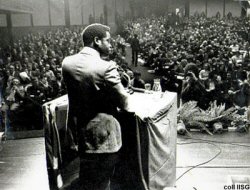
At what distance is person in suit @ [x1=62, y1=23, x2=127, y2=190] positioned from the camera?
6.21 ft

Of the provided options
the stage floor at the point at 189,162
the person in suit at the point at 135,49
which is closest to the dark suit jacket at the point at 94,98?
the stage floor at the point at 189,162

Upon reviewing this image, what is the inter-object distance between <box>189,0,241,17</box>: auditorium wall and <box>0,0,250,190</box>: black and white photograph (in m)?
0.02

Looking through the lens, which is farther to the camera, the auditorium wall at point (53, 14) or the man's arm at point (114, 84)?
the auditorium wall at point (53, 14)

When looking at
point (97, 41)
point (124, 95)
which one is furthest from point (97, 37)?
point (124, 95)

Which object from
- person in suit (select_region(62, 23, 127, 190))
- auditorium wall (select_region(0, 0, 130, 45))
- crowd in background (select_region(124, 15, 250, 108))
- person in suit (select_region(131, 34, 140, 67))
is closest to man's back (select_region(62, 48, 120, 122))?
person in suit (select_region(62, 23, 127, 190))

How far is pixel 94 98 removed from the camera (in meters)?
1.94

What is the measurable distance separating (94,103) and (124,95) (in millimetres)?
193

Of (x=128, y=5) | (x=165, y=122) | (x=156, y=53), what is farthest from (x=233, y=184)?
(x=156, y=53)

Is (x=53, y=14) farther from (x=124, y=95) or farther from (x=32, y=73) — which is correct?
(x=124, y=95)

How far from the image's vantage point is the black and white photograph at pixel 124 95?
202cm

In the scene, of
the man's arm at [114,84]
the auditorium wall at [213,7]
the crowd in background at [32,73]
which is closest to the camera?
the man's arm at [114,84]

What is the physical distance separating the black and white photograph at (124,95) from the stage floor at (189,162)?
0.01 meters

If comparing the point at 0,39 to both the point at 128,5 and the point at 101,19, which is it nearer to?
the point at 101,19

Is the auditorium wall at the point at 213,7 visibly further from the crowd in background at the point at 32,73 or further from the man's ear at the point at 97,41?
the man's ear at the point at 97,41
